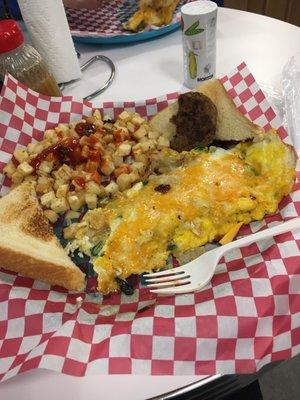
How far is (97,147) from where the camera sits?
152cm

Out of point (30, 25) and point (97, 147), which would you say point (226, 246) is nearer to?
point (97, 147)

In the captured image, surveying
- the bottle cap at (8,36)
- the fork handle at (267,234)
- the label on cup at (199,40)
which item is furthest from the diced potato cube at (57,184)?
the label on cup at (199,40)

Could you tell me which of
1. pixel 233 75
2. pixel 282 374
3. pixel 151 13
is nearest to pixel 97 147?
pixel 233 75

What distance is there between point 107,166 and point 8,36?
2.01 ft

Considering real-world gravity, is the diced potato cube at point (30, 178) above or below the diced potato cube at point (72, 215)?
above

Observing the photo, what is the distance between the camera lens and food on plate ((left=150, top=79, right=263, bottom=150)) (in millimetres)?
1463

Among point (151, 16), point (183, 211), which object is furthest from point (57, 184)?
point (151, 16)

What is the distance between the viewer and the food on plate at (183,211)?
1.18 metres

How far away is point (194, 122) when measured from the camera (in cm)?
148

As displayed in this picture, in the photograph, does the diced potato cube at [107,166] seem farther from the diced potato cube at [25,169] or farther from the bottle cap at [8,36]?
the bottle cap at [8,36]

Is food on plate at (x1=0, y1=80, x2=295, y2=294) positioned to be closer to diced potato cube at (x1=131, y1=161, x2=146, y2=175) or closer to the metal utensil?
diced potato cube at (x1=131, y1=161, x2=146, y2=175)

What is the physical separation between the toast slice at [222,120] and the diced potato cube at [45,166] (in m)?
0.43

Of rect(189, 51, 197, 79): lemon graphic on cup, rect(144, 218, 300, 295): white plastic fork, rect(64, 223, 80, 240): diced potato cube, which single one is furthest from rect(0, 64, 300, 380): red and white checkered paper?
rect(189, 51, 197, 79): lemon graphic on cup

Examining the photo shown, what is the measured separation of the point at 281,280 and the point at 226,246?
0.17m
